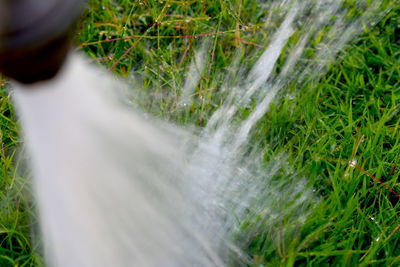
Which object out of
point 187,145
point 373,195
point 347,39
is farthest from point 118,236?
point 347,39

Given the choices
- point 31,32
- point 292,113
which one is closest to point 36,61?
point 31,32

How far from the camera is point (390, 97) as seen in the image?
1770 mm

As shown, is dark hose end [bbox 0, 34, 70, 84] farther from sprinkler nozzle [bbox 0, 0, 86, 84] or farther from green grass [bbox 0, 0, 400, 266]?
green grass [bbox 0, 0, 400, 266]

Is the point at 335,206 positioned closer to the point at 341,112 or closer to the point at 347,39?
the point at 341,112

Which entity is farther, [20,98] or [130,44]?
[130,44]

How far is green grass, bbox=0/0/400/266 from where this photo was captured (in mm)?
1399

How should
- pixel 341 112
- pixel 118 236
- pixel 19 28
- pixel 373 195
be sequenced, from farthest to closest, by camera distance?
pixel 341 112 < pixel 373 195 < pixel 118 236 < pixel 19 28

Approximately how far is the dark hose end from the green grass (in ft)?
2.18

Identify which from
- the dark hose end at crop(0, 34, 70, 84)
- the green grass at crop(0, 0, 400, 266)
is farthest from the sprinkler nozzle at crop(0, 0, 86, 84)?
the green grass at crop(0, 0, 400, 266)

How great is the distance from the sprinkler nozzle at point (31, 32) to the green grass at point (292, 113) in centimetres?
69

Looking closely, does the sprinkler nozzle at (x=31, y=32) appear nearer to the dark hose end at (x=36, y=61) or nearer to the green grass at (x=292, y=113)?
the dark hose end at (x=36, y=61)

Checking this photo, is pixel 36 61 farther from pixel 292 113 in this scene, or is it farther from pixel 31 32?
pixel 292 113

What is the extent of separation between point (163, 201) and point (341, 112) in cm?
65

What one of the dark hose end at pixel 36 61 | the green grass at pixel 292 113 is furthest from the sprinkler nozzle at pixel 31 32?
the green grass at pixel 292 113
